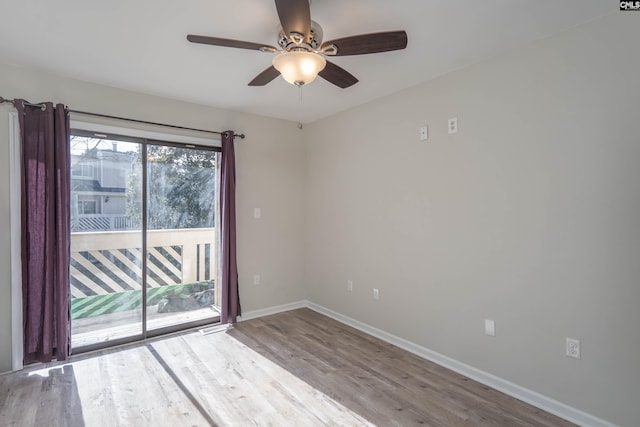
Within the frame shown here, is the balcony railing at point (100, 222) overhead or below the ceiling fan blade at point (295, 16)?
below

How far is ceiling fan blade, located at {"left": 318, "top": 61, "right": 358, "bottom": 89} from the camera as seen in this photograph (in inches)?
83.4

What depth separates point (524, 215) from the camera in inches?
91.4

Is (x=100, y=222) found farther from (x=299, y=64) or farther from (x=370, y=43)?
(x=370, y=43)

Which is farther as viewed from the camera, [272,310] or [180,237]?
[272,310]

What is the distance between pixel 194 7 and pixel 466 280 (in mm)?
2718

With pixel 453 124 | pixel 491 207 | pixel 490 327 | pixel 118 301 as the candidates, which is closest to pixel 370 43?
pixel 453 124

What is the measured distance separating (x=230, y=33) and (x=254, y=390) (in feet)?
8.33

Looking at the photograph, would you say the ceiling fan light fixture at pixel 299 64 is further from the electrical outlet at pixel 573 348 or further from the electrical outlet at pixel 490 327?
the electrical outlet at pixel 573 348

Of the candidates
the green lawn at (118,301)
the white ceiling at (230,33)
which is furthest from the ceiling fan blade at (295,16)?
the green lawn at (118,301)

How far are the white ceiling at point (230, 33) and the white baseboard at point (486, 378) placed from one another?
2441 millimetres

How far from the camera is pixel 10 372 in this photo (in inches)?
105

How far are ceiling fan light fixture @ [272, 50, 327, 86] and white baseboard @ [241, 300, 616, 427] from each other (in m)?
2.53

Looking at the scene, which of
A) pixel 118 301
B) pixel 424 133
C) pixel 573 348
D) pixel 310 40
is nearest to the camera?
pixel 310 40

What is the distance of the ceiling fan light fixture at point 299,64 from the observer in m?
1.83
